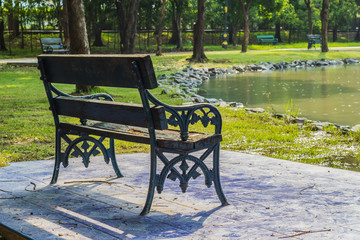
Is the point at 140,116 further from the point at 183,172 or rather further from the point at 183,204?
the point at 183,204

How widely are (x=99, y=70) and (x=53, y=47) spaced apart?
22.4 meters

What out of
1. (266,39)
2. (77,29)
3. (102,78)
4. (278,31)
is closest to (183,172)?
(102,78)

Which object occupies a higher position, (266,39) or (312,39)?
(266,39)

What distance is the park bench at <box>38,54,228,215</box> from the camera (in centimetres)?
413

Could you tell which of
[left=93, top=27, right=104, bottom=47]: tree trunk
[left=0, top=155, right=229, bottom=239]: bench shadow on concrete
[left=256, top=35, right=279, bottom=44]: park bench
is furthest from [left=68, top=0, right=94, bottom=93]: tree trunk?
[left=256, top=35, right=279, bottom=44]: park bench

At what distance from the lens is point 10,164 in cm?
618

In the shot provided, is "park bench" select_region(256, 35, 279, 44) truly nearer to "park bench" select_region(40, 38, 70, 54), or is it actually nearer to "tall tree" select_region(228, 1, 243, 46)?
"tall tree" select_region(228, 1, 243, 46)

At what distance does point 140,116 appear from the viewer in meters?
4.32

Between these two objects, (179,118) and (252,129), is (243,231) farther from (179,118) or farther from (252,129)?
(252,129)

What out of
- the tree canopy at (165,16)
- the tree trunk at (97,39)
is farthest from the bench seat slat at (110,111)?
the tree trunk at (97,39)

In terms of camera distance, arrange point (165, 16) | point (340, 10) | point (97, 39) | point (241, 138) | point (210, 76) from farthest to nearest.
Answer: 1. point (340, 10)
2. point (165, 16)
3. point (97, 39)
4. point (210, 76)
5. point (241, 138)

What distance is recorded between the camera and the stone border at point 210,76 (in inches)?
492

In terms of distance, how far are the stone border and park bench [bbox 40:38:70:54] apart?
19.9ft

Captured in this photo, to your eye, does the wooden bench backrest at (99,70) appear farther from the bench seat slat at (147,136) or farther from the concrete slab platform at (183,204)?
the concrete slab platform at (183,204)
